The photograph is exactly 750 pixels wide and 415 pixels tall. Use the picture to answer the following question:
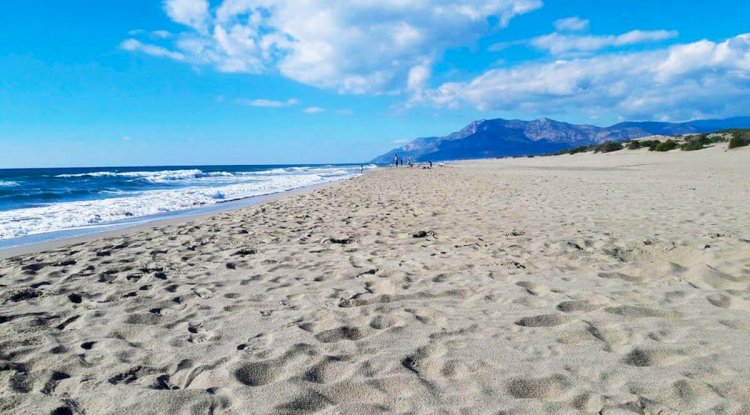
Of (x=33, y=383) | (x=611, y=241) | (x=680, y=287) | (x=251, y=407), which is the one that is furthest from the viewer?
(x=611, y=241)

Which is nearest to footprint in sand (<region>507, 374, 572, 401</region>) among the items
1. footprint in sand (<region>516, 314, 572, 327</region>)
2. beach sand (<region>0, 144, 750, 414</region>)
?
beach sand (<region>0, 144, 750, 414</region>)

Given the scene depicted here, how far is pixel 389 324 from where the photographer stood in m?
3.19

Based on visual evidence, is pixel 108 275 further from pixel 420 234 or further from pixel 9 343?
pixel 420 234

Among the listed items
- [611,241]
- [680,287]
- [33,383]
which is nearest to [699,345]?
[680,287]

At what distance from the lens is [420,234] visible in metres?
6.57

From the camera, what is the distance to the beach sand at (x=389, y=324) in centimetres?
→ 222

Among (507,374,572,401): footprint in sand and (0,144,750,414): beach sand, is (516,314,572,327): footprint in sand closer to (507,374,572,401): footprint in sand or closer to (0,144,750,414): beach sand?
(0,144,750,414): beach sand

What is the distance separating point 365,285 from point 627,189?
11.2m

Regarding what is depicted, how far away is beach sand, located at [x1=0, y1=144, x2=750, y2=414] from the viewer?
7.29 ft

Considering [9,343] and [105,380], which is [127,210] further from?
[105,380]

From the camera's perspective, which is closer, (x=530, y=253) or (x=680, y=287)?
(x=680, y=287)

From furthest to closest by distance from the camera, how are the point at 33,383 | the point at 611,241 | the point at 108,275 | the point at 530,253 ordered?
the point at 611,241
the point at 530,253
the point at 108,275
the point at 33,383

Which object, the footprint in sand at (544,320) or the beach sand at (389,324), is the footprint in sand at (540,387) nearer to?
the beach sand at (389,324)

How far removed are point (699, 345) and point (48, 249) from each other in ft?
26.0
